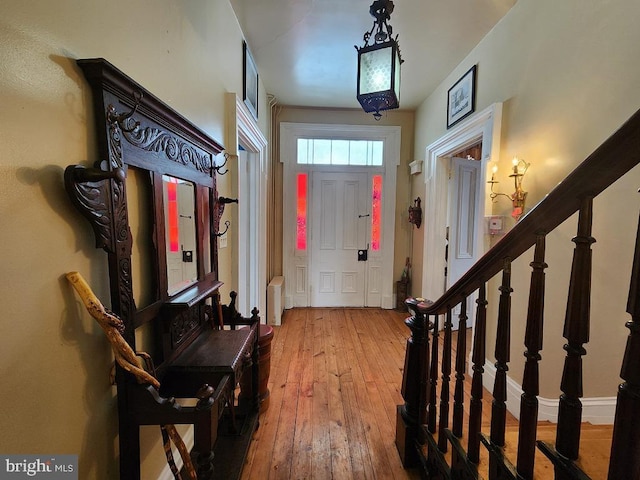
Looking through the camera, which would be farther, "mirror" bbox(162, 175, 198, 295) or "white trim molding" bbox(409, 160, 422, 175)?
"white trim molding" bbox(409, 160, 422, 175)

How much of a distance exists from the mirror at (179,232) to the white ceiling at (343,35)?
1.61 metres

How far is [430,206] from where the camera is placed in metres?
3.58

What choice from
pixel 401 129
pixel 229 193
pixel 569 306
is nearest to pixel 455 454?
pixel 569 306

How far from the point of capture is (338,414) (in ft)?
6.67

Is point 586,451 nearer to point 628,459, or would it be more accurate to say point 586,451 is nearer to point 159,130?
point 628,459

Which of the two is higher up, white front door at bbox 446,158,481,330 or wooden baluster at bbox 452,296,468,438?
white front door at bbox 446,158,481,330

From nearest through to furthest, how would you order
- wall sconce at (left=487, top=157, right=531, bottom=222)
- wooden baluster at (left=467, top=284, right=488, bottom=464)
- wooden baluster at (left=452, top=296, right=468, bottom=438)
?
wooden baluster at (left=467, top=284, right=488, bottom=464)
wooden baluster at (left=452, top=296, right=468, bottom=438)
wall sconce at (left=487, top=157, right=531, bottom=222)

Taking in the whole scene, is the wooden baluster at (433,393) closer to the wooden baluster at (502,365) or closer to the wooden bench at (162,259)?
the wooden baluster at (502,365)

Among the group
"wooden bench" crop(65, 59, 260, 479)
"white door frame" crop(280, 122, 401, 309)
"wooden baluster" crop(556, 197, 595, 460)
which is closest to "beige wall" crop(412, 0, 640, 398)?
"wooden baluster" crop(556, 197, 595, 460)

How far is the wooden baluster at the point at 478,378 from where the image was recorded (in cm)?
106

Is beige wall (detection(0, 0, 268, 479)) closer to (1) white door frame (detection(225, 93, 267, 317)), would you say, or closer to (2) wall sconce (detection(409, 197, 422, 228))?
(1) white door frame (detection(225, 93, 267, 317))

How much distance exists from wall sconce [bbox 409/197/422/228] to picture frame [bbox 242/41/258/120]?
7.41ft

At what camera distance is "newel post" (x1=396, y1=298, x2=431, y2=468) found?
5.10 feet

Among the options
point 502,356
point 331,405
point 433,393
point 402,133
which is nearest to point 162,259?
point 502,356
